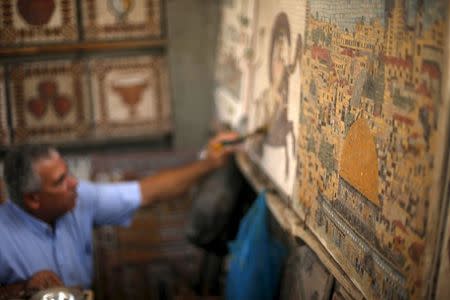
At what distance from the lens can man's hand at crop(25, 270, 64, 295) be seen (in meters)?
2.06

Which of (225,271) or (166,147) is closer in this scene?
(225,271)

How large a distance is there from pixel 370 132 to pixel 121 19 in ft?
8.34

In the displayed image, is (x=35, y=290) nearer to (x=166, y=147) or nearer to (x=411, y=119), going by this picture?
(x=411, y=119)

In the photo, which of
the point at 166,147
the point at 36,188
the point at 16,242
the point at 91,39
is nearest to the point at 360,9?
the point at 36,188

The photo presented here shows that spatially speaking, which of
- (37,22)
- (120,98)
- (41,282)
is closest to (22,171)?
(41,282)

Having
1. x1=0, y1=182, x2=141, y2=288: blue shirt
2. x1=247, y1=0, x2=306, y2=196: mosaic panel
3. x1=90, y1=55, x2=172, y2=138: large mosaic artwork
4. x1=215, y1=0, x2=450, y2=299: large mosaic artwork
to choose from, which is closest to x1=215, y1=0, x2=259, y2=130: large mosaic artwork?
x1=247, y1=0, x2=306, y2=196: mosaic panel

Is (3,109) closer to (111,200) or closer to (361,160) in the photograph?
(111,200)

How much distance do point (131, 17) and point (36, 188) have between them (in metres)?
1.70

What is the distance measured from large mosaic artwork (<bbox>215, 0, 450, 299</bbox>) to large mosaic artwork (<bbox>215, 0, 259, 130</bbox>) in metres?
0.62

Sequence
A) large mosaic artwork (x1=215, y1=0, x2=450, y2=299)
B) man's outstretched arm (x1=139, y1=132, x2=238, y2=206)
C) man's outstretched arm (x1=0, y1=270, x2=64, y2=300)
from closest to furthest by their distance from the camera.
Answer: large mosaic artwork (x1=215, y1=0, x2=450, y2=299) < man's outstretched arm (x1=0, y1=270, x2=64, y2=300) < man's outstretched arm (x1=139, y1=132, x2=238, y2=206)

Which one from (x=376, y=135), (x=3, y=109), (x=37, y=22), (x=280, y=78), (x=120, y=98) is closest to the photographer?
(x=376, y=135)

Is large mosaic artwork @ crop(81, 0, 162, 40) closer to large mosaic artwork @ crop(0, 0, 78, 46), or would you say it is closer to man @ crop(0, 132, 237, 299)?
large mosaic artwork @ crop(0, 0, 78, 46)

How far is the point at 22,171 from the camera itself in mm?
2299

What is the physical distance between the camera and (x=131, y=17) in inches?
143
